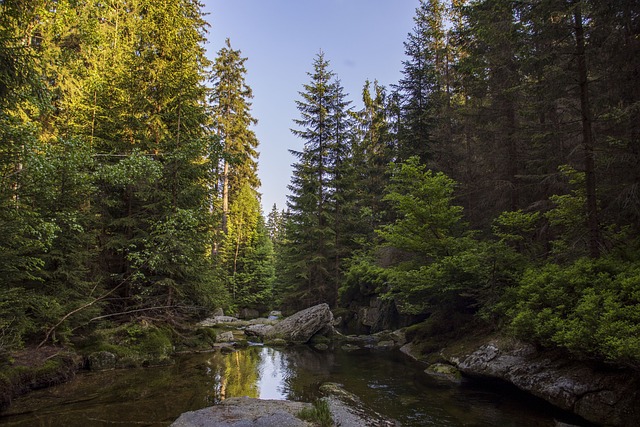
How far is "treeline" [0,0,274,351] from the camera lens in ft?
30.5

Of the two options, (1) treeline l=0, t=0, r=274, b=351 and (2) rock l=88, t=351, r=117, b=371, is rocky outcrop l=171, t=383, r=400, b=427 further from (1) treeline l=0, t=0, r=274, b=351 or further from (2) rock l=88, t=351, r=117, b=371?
(2) rock l=88, t=351, r=117, b=371

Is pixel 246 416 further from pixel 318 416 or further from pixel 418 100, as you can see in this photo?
pixel 418 100

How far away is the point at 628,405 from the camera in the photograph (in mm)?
7375

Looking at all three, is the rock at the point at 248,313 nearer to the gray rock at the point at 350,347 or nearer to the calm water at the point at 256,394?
the gray rock at the point at 350,347

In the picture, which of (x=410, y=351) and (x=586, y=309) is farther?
(x=410, y=351)

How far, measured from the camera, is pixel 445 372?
40.8 feet

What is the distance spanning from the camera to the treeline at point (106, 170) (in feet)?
30.5

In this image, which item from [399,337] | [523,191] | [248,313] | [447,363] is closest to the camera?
[447,363]

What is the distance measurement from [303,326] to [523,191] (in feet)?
45.6

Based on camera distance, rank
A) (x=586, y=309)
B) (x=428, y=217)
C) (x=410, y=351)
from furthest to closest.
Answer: (x=410, y=351) → (x=428, y=217) → (x=586, y=309)

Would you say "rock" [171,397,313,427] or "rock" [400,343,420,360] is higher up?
"rock" [171,397,313,427]

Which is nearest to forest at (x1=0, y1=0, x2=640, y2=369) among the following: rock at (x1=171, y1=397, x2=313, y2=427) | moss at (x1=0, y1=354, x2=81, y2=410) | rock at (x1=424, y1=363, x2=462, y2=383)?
moss at (x1=0, y1=354, x2=81, y2=410)

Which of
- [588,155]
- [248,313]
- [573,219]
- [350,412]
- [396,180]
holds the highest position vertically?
[396,180]

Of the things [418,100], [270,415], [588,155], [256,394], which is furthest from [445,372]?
[418,100]
